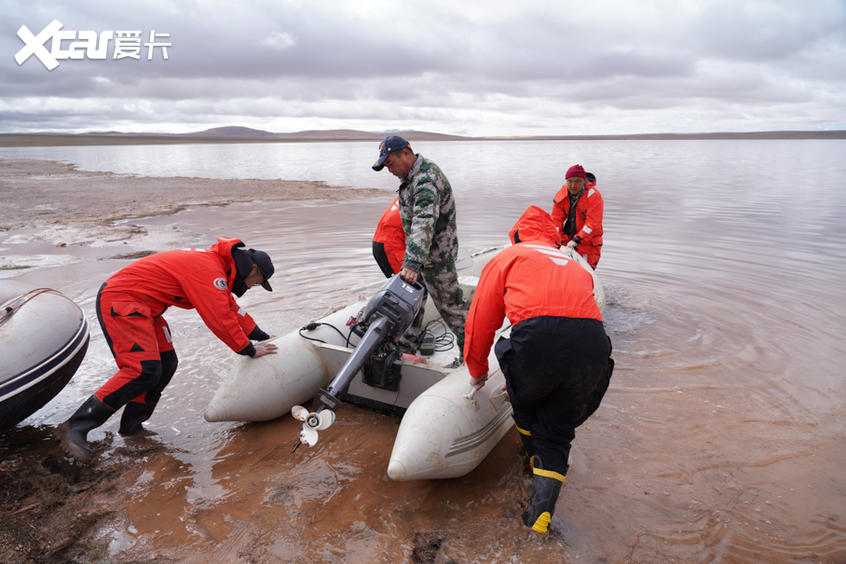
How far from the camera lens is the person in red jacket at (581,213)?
5.82 meters

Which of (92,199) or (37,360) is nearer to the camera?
(37,360)

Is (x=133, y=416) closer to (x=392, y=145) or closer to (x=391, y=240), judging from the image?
(x=391, y=240)

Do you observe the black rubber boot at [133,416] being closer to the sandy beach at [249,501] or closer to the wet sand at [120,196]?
the sandy beach at [249,501]

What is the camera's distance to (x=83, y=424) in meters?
3.04

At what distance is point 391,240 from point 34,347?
267 cm

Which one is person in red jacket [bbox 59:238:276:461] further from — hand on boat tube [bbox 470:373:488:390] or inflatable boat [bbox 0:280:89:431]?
hand on boat tube [bbox 470:373:488:390]

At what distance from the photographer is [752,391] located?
410 cm

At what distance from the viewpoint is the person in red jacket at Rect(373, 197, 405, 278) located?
4.50 metres

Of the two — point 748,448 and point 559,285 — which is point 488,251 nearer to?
point 748,448

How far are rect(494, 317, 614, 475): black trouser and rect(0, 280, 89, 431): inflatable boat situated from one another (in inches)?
106

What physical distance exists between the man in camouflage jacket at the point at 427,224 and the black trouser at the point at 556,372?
4.15ft

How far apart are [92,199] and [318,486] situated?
16139 millimetres

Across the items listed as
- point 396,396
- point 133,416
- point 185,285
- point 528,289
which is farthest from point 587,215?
point 133,416

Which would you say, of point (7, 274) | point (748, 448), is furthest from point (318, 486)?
point (7, 274)
